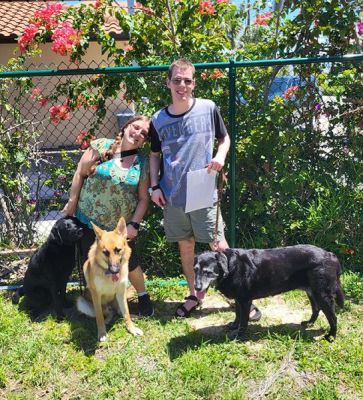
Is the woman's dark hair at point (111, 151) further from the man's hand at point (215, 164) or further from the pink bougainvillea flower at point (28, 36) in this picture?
the pink bougainvillea flower at point (28, 36)

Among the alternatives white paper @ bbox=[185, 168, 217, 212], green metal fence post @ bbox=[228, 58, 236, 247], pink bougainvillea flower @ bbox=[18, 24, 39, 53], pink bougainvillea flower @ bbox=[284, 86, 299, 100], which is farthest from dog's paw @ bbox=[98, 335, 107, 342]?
pink bougainvillea flower @ bbox=[18, 24, 39, 53]

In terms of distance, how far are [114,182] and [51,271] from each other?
3.34 feet

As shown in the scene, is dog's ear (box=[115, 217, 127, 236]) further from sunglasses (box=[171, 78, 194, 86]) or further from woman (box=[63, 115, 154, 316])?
sunglasses (box=[171, 78, 194, 86])

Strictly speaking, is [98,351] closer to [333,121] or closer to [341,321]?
[341,321]

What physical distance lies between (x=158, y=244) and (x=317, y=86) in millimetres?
2378

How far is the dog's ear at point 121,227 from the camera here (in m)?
3.24

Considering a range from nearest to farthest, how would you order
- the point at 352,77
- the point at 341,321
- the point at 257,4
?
1. the point at 341,321
2. the point at 352,77
3. the point at 257,4

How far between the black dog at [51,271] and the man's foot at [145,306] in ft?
2.31

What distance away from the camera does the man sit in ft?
10.2

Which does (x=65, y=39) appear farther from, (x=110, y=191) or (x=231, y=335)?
(x=231, y=335)

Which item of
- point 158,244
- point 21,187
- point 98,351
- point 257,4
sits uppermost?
point 257,4

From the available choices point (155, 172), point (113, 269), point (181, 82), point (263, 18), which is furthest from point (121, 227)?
point (263, 18)

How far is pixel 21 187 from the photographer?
470 centimetres

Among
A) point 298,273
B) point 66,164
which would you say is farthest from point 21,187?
point 298,273
